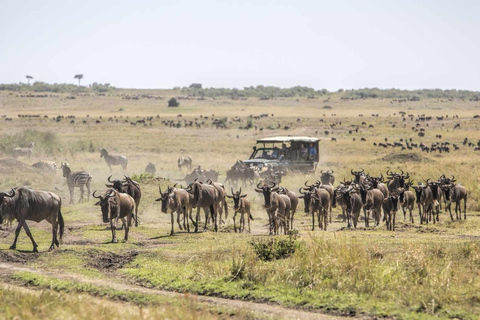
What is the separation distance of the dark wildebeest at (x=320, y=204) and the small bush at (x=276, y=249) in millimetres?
7637

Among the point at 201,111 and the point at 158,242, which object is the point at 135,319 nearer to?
the point at 158,242

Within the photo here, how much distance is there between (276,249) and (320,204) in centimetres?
823

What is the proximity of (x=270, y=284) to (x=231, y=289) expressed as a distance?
2.54ft

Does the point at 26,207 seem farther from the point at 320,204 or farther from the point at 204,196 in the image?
the point at 320,204

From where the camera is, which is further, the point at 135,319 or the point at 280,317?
the point at 280,317

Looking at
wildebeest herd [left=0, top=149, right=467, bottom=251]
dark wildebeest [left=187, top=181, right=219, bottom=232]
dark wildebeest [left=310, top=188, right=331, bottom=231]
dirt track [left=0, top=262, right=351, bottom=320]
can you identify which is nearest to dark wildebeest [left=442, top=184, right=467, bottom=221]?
wildebeest herd [left=0, top=149, right=467, bottom=251]

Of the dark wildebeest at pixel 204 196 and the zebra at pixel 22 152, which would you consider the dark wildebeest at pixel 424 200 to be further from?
the zebra at pixel 22 152

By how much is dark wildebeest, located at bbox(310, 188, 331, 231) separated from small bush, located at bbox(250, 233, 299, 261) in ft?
25.1

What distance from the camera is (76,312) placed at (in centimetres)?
1133

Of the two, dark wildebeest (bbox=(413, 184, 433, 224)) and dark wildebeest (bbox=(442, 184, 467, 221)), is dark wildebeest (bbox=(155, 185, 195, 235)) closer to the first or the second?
dark wildebeest (bbox=(413, 184, 433, 224))

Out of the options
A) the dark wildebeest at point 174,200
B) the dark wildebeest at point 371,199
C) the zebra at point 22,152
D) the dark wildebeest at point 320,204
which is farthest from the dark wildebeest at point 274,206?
the zebra at point 22,152

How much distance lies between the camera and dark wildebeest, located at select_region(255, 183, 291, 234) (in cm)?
2231

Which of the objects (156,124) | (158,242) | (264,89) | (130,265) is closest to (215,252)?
(130,265)

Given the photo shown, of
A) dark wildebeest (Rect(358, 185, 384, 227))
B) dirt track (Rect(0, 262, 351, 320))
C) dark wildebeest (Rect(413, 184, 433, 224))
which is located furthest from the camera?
dark wildebeest (Rect(413, 184, 433, 224))
